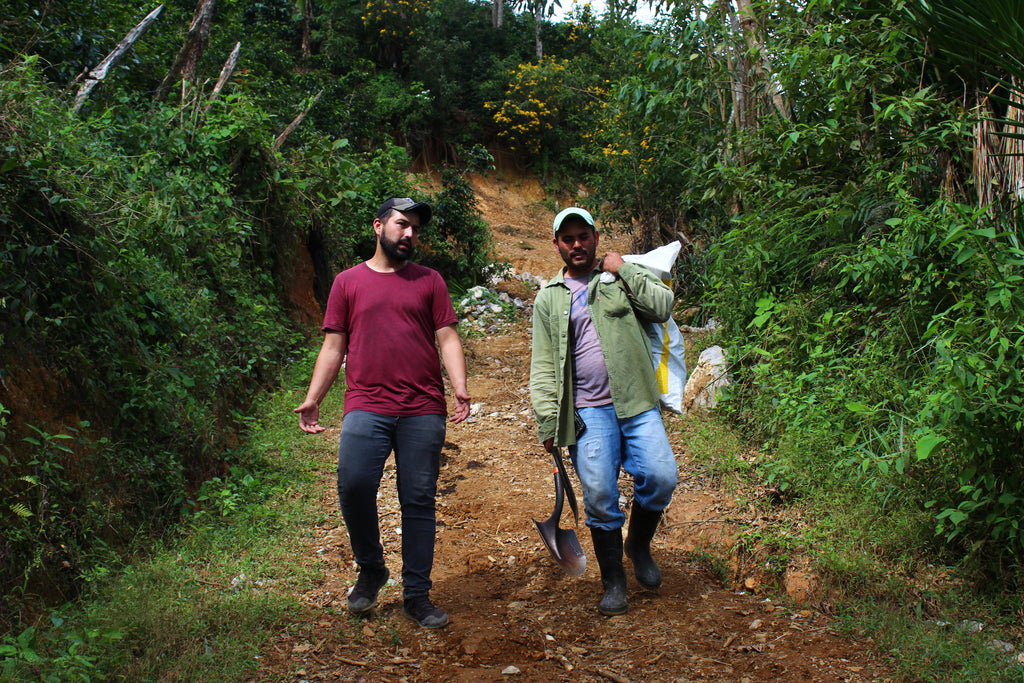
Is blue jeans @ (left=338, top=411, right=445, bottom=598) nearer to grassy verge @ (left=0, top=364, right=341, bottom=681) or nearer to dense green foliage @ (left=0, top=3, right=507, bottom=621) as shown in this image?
grassy verge @ (left=0, top=364, right=341, bottom=681)

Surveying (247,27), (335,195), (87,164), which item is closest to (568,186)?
(247,27)

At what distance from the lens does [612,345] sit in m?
3.45

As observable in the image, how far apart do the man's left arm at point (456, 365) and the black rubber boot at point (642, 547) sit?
0.97 meters

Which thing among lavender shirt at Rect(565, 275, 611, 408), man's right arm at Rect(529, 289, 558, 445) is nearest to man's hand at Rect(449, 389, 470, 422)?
man's right arm at Rect(529, 289, 558, 445)

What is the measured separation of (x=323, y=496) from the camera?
5.22m

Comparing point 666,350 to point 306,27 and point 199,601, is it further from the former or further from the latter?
point 306,27

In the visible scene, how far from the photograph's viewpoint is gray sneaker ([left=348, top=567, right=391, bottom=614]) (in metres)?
3.45

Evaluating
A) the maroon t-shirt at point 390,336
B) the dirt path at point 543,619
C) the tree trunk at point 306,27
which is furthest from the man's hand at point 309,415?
the tree trunk at point 306,27

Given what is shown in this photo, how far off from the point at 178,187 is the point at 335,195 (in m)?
2.93

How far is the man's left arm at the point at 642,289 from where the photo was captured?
135 inches

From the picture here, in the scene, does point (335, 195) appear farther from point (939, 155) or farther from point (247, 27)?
point (247, 27)

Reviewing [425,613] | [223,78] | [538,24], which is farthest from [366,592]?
[538,24]

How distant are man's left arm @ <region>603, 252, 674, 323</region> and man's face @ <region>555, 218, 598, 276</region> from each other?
4.6 inches

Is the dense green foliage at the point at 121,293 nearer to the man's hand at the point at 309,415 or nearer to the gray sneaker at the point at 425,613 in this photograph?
the man's hand at the point at 309,415
